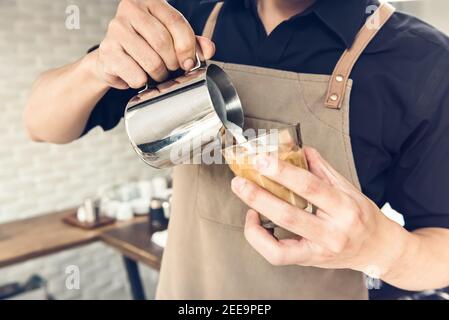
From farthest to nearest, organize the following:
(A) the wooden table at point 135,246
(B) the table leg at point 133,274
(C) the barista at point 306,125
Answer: (B) the table leg at point 133,274, (A) the wooden table at point 135,246, (C) the barista at point 306,125

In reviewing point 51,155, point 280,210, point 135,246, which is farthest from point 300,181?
point 51,155

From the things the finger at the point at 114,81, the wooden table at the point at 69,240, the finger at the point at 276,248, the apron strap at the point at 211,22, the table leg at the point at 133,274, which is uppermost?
the apron strap at the point at 211,22

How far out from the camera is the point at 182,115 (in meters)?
0.82

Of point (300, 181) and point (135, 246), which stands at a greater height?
point (300, 181)

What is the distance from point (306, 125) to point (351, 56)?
7.0 inches

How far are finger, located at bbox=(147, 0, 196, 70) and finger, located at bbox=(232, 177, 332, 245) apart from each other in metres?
0.25

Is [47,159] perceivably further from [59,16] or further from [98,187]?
[59,16]

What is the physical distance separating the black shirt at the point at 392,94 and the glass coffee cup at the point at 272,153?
269mm

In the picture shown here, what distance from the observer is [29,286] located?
2730 mm

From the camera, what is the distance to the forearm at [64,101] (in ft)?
3.21

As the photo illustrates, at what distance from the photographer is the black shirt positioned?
34.9 inches

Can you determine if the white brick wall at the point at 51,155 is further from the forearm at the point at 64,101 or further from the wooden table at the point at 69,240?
the forearm at the point at 64,101

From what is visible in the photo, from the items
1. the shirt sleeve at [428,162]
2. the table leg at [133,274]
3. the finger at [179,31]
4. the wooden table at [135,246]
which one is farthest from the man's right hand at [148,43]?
the table leg at [133,274]

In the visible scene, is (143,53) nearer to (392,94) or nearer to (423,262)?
(392,94)
